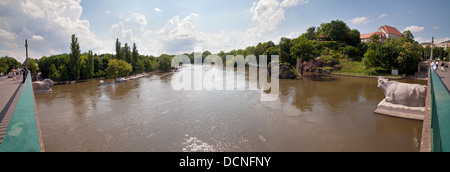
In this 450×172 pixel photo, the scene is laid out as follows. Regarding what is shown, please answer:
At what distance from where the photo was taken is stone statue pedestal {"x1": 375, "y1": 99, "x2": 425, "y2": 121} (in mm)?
11844

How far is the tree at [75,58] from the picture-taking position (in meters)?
38.0

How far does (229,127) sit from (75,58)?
4201 cm

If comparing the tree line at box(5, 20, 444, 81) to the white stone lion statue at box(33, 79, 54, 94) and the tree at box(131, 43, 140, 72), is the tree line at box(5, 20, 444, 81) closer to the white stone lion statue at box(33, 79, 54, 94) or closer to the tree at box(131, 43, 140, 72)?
the tree at box(131, 43, 140, 72)

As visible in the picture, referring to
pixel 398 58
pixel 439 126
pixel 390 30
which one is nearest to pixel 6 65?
pixel 439 126

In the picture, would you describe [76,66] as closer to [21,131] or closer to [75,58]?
[75,58]

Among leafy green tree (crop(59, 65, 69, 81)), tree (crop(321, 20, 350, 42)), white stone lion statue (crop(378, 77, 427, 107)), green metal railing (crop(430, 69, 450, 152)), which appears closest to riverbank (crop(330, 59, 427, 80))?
tree (crop(321, 20, 350, 42))

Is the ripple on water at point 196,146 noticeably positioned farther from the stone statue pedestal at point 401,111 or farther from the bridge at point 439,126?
the stone statue pedestal at point 401,111

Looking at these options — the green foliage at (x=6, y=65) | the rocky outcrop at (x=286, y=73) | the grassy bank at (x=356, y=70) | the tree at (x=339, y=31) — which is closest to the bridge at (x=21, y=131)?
the rocky outcrop at (x=286, y=73)

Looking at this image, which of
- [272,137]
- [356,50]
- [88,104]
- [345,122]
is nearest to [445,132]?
[272,137]

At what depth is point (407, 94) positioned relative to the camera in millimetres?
12195

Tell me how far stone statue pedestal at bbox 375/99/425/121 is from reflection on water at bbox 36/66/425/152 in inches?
20.5

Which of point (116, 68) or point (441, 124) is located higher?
point (116, 68)

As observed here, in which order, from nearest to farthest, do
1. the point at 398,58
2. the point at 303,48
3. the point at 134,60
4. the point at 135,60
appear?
the point at 398,58
the point at 303,48
the point at 134,60
the point at 135,60
